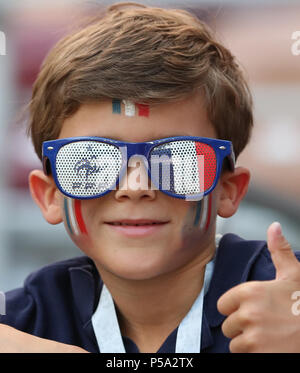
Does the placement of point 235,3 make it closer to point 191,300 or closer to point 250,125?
point 250,125

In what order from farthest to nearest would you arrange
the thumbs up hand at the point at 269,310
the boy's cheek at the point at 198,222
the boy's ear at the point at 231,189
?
the boy's ear at the point at 231,189
the boy's cheek at the point at 198,222
the thumbs up hand at the point at 269,310

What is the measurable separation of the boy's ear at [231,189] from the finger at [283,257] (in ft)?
1.57

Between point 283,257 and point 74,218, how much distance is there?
64cm

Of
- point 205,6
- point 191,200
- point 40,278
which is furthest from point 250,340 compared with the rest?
point 205,6

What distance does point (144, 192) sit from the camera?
1485mm

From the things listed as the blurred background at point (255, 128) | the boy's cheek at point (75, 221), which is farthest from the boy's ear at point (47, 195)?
the blurred background at point (255, 128)

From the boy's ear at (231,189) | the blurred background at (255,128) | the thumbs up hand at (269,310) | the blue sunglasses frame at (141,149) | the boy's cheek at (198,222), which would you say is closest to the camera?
the thumbs up hand at (269,310)

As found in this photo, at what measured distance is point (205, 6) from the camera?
92.4 inches

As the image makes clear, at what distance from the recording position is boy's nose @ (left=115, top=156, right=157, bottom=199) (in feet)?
4.83

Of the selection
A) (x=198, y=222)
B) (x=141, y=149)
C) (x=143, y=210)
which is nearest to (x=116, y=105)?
(x=141, y=149)

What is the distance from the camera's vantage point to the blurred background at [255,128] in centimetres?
317

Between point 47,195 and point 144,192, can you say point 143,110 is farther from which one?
point 47,195

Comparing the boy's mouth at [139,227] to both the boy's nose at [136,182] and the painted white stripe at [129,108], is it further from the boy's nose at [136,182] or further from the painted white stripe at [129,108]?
the painted white stripe at [129,108]

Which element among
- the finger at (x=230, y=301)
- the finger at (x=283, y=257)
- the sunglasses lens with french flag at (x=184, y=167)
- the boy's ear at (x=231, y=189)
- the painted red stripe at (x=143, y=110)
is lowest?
the finger at (x=230, y=301)
